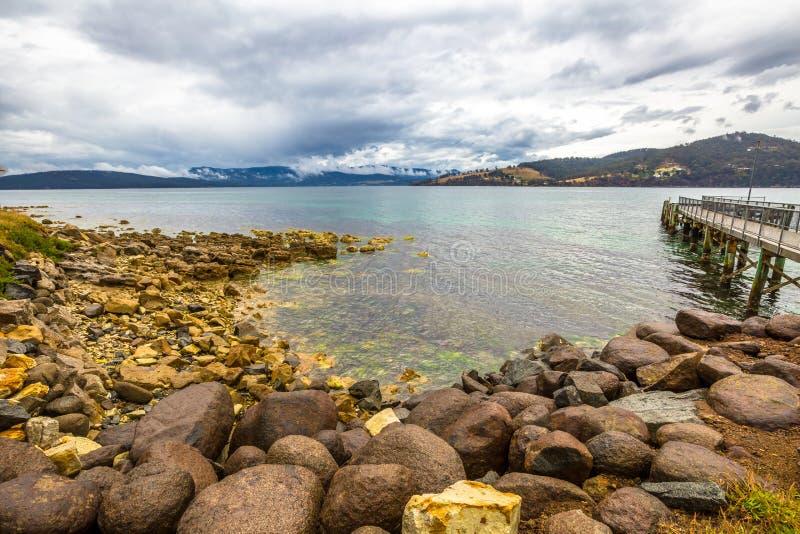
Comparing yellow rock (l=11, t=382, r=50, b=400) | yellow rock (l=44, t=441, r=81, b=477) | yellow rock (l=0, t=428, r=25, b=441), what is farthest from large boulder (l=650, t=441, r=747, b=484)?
yellow rock (l=11, t=382, r=50, b=400)

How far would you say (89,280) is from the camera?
19.1 metres

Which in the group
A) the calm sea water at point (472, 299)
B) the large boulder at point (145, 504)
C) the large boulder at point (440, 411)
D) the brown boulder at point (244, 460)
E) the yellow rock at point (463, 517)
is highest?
the yellow rock at point (463, 517)

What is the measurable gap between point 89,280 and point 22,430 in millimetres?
15391

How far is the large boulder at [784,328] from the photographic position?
1159 cm

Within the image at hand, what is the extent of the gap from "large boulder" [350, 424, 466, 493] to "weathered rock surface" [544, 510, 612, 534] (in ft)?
4.34

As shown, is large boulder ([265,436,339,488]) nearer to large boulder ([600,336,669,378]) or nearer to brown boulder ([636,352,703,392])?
brown boulder ([636,352,703,392])

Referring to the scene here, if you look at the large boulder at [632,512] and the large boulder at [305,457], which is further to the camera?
the large boulder at [305,457]

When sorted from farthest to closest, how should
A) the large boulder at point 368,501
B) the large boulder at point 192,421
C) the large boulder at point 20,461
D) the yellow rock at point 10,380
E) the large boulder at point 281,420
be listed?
the large boulder at point 281,420 → the yellow rock at point 10,380 → the large boulder at point 192,421 → the large boulder at point 20,461 → the large boulder at point 368,501

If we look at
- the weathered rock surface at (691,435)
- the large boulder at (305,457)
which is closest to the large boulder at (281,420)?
the large boulder at (305,457)

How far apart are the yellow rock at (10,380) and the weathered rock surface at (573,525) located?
9.63 metres

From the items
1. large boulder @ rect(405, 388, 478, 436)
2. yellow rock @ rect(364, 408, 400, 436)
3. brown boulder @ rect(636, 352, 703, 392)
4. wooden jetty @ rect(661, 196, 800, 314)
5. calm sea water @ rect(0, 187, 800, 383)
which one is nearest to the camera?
large boulder @ rect(405, 388, 478, 436)

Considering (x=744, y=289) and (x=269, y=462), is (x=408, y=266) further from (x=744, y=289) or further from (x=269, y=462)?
(x=269, y=462)

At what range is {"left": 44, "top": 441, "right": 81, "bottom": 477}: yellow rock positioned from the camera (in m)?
5.91

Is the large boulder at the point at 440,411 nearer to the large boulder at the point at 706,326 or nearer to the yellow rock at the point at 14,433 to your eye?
the yellow rock at the point at 14,433
